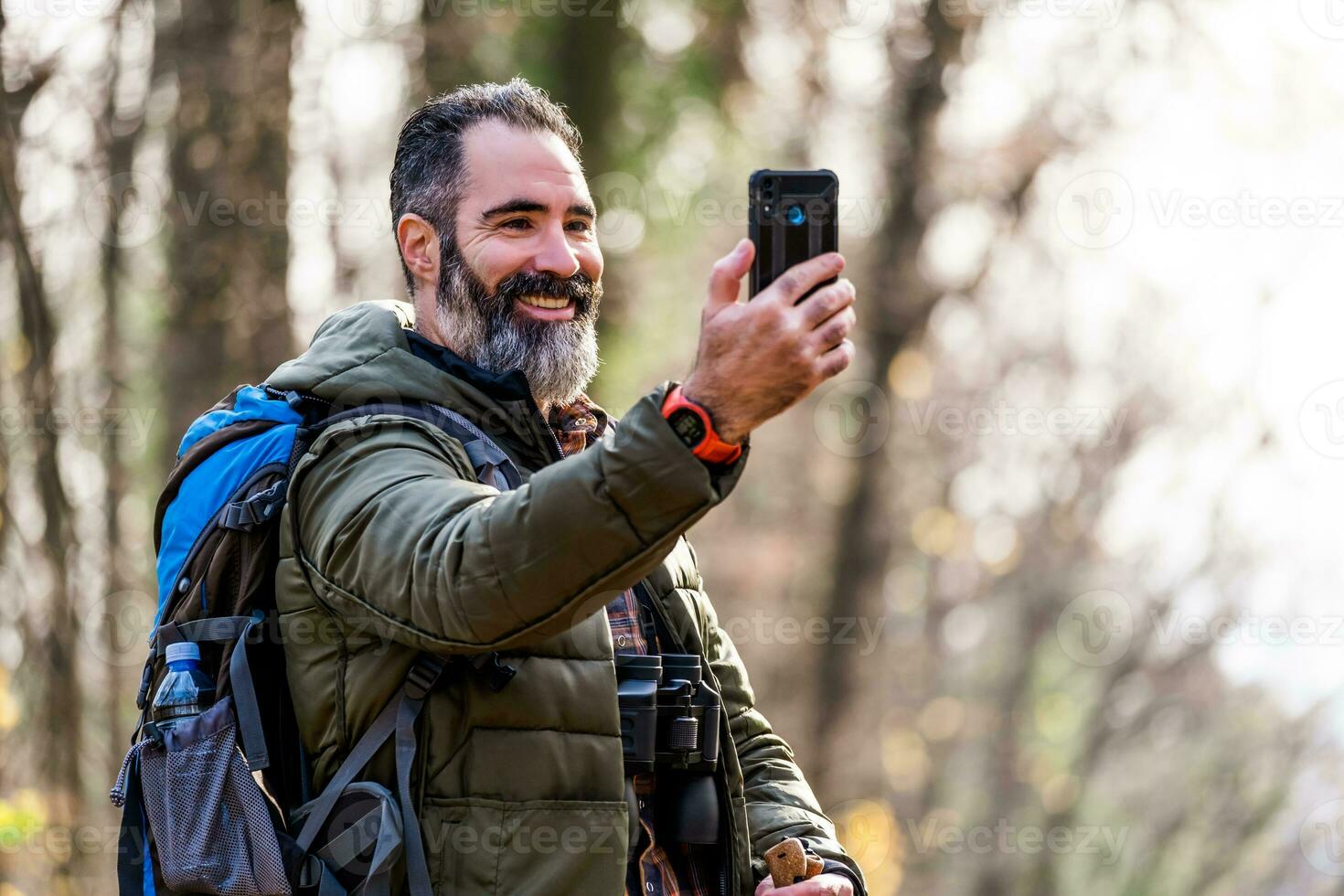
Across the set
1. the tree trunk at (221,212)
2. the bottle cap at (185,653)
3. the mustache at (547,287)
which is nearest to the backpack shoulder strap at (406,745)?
the bottle cap at (185,653)

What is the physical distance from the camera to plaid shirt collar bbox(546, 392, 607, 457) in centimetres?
341

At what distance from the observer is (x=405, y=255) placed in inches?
135

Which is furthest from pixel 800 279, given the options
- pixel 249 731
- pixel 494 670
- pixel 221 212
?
pixel 221 212

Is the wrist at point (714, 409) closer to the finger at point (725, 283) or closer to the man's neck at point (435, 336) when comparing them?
the finger at point (725, 283)

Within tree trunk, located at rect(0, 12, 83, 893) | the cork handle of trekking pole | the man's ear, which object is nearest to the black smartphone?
the man's ear

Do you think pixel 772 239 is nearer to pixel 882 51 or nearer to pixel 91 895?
pixel 91 895

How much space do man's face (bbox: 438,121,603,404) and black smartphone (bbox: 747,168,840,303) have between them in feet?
2.89

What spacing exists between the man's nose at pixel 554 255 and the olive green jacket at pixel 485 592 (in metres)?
0.30

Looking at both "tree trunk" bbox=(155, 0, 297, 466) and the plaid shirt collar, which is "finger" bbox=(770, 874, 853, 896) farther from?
"tree trunk" bbox=(155, 0, 297, 466)

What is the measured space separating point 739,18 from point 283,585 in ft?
31.7

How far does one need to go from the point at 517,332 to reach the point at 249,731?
100 centimetres

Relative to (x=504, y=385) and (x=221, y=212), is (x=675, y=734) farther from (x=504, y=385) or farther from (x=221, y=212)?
(x=221, y=212)

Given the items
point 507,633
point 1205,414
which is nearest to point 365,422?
point 507,633

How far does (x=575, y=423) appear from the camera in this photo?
3445mm
